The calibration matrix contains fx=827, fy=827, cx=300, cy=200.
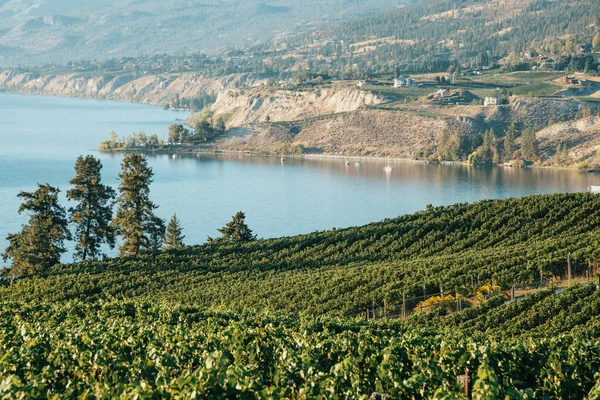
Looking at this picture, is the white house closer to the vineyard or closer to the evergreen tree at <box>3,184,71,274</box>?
the vineyard

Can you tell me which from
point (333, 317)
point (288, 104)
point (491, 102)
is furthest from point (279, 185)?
point (333, 317)

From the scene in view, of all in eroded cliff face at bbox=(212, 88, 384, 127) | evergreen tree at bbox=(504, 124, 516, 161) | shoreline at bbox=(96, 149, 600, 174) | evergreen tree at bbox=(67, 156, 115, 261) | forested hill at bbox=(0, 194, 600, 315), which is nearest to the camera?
forested hill at bbox=(0, 194, 600, 315)

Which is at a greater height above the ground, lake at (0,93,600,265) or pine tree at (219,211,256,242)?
pine tree at (219,211,256,242)

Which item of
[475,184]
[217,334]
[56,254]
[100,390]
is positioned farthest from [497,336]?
[475,184]

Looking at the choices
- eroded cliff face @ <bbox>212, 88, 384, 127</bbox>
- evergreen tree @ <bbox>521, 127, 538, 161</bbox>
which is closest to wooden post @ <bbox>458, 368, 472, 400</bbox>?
evergreen tree @ <bbox>521, 127, 538, 161</bbox>

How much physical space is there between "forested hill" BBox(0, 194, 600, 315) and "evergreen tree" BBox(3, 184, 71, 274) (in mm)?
3524

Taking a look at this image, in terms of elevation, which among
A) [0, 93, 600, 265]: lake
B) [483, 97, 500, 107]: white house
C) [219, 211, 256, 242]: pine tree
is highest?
[483, 97, 500, 107]: white house

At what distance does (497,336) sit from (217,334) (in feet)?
26.9

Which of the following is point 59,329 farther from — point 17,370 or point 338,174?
point 338,174

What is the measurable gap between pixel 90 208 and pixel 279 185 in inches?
1921

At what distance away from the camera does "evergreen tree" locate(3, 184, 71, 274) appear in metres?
42.8

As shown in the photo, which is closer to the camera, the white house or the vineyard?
the vineyard

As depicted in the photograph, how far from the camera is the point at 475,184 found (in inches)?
3615

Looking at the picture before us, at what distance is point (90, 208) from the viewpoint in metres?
46.8
